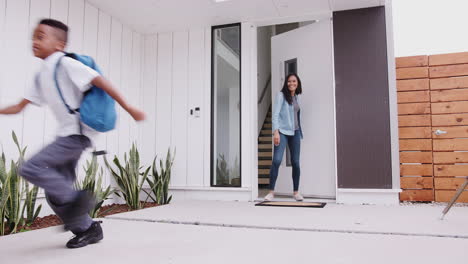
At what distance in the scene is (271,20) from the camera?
4.48 m

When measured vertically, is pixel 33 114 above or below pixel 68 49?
below

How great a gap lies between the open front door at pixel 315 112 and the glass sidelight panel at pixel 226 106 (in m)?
0.70

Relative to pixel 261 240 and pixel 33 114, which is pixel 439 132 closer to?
pixel 261 240

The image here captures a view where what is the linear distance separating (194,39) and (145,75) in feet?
2.73

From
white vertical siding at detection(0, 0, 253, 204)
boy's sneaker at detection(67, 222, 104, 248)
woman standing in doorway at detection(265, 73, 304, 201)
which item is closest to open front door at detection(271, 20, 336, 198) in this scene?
woman standing in doorway at detection(265, 73, 304, 201)

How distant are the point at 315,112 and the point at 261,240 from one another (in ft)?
9.05

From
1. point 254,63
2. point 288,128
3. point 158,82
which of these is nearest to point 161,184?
point 158,82

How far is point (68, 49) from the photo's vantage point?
11.9ft

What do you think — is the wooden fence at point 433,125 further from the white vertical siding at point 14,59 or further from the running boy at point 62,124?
the white vertical siding at point 14,59

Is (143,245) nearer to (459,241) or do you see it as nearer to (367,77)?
(459,241)

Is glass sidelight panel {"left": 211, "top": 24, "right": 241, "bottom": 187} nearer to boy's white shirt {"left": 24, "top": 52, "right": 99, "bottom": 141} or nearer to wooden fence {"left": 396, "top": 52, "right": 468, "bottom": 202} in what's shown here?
wooden fence {"left": 396, "top": 52, "right": 468, "bottom": 202}

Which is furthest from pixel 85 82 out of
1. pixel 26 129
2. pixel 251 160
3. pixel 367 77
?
pixel 367 77

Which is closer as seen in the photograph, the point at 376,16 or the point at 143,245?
the point at 143,245

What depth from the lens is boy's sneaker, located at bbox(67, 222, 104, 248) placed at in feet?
5.79
